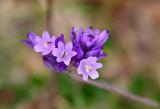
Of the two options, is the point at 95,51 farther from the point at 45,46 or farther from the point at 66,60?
the point at 45,46

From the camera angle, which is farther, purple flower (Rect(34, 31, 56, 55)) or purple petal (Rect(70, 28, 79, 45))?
purple petal (Rect(70, 28, 79, 45))

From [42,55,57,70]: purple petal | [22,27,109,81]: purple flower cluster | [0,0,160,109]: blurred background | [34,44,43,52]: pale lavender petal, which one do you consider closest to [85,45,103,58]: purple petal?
[22,27,109,81]: purple flower cluster

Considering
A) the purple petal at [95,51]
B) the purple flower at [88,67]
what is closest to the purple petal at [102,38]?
the purple petal at [95,51]

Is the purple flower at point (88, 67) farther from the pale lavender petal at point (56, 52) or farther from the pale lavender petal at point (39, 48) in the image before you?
the pale lavender petal at point (39, 48)

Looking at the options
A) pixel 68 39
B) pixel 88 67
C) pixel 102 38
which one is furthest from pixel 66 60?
pixel 68 39

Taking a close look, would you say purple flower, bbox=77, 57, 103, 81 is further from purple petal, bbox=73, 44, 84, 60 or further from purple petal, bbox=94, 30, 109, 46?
purple petal, bbox=94, 30, 109, 46

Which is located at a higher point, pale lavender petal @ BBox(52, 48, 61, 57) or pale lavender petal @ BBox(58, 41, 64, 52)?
pale lavender petal @ BBox(58, 41, 64, 52)
